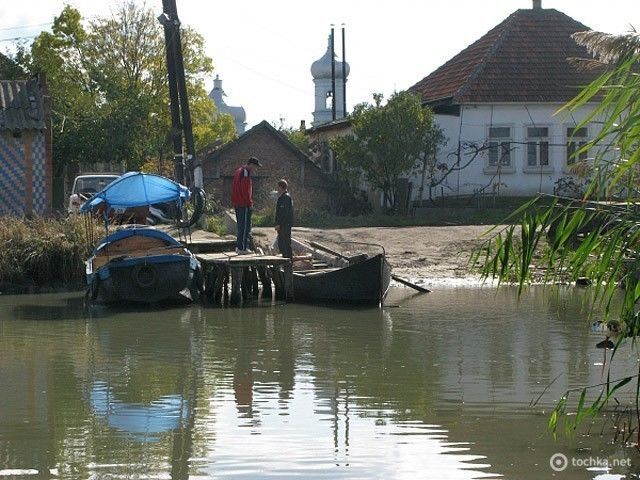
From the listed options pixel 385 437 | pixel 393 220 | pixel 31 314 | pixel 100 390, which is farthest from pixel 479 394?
pixel 393 220

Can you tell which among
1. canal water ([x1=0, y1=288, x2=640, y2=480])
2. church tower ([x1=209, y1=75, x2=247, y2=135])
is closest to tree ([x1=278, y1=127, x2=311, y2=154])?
canal water ([x1=0, y1=288, x2=640, y2=480])

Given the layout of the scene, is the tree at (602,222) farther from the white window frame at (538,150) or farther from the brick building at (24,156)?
the white window frame at (538,150)

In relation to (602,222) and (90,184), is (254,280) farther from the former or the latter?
(602,222)

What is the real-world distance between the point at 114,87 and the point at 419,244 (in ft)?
73.6

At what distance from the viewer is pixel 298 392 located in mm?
14688

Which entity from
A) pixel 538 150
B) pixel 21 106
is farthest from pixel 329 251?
pixel 538 150

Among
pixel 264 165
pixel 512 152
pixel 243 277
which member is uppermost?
pixel 512 152

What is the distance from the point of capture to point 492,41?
148 feet

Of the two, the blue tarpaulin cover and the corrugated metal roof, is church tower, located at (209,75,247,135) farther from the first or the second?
the blue tarpaulin cover

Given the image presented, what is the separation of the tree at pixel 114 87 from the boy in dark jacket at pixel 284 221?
23124mm

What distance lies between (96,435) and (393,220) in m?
27.3

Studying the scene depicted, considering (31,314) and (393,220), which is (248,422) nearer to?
(31,314)

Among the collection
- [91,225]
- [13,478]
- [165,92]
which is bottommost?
[13,478]

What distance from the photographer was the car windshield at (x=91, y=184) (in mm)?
38312
